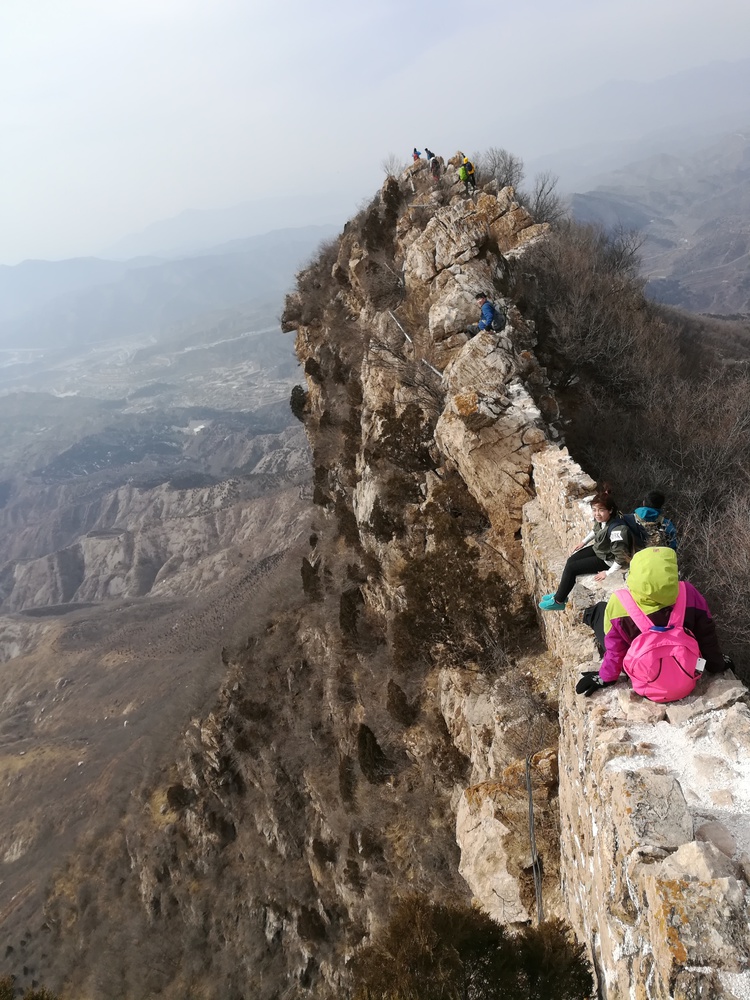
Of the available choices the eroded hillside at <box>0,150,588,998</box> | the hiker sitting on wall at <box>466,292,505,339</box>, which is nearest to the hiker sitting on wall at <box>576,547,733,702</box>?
the eroded hillside at <box>0,150,588,998</box>

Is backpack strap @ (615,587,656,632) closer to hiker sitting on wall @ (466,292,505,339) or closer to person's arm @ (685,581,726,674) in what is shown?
person's arm @ (685,581,726,674)

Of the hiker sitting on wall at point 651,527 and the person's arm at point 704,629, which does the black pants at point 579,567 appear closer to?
the hiker sitting on wall at point 651,527

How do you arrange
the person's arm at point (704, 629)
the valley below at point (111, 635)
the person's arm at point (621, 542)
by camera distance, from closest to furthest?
the person's arm at point (704, 629) < the person's arm at point (621, 542) < the valley below at point (111, 635)

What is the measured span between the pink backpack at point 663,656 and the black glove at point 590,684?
535 mm

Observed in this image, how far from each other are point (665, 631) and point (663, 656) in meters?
0.28

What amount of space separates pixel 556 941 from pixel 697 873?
2.64m

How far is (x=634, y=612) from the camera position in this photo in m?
5.52

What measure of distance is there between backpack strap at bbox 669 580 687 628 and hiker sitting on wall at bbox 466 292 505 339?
38.1 feet

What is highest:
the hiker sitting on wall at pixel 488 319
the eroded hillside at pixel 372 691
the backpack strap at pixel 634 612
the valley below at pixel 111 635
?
the hiker sitting on wall at pixel 488 319

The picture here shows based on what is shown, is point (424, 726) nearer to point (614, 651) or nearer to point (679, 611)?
point (614, 651)

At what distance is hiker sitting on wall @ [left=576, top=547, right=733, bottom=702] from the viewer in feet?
17.3

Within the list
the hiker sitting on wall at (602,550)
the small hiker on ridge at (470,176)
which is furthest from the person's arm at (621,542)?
the small hiker on ridge at (470,176)

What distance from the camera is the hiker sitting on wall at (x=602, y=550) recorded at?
746 cm

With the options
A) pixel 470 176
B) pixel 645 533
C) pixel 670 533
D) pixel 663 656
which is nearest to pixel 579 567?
pixel 645 533
